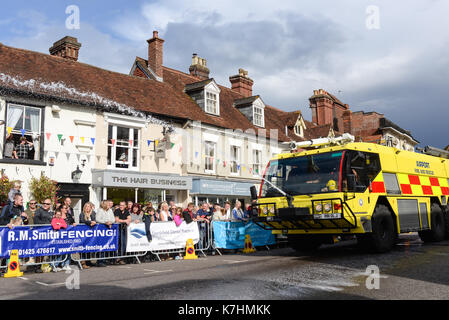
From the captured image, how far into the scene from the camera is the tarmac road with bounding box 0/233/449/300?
6.15 m

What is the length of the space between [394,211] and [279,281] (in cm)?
555

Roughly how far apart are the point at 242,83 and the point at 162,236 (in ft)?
68.8

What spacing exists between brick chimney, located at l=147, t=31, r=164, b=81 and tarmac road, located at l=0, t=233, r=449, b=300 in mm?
15509

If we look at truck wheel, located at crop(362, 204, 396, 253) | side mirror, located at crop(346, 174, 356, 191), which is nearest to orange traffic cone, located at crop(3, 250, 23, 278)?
side mirror, located at crop(346, 174, 356, 191)

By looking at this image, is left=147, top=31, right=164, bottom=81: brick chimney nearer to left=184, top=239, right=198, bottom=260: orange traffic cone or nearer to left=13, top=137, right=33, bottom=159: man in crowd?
left=13, top=137, right=33, bottom=159: man in crowd

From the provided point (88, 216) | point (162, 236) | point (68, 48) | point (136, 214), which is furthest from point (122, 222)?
point (68, 48)

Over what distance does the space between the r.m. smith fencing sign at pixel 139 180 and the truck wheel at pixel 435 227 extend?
10.7 metres

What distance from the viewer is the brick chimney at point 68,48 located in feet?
67.2

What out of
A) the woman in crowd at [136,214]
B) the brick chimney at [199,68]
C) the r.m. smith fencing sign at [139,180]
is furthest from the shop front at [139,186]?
the brick chimney at [199,68]

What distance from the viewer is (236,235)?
13.8 m

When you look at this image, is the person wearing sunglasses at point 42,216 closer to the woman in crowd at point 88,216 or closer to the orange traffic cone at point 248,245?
the woman in crowd at point 88,216

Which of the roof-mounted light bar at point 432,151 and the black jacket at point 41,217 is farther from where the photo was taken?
the roof-mounted light bar at point 432,151

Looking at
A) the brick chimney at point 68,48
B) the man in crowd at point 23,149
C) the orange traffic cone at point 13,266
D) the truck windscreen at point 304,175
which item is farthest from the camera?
the brick chimney at point 68,48

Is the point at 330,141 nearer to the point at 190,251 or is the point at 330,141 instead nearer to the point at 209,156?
the point at 190,251
